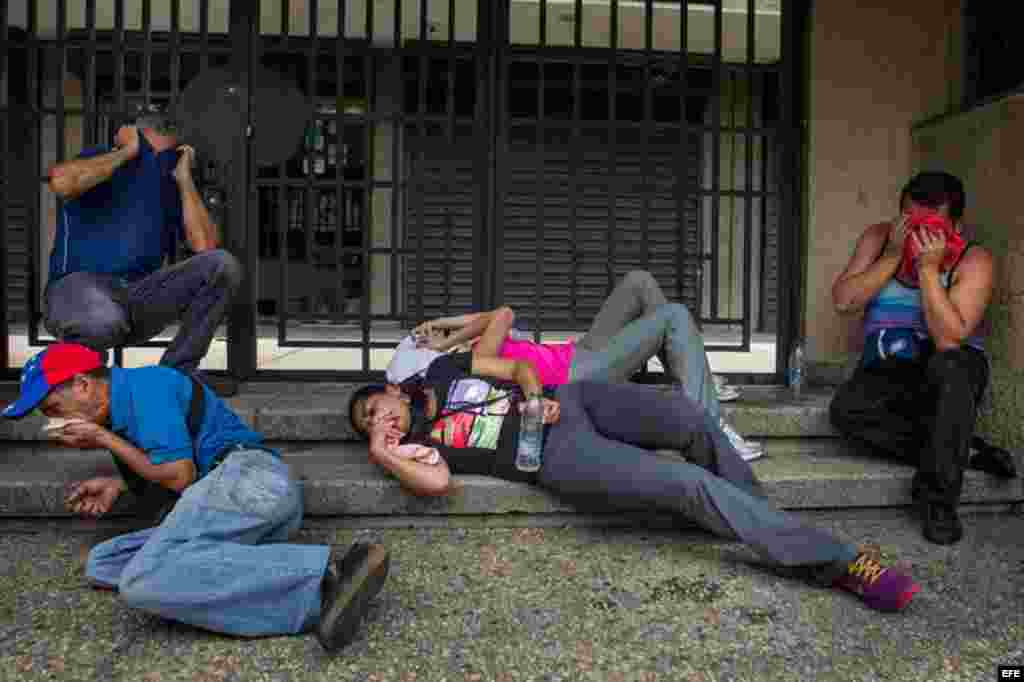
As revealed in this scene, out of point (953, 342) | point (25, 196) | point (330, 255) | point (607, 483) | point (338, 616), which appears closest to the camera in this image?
point (338, 616)

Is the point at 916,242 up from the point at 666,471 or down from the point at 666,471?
up

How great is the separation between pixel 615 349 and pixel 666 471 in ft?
3.16

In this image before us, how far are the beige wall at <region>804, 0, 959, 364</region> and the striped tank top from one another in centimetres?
87

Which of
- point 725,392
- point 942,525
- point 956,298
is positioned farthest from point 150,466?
point 956,298

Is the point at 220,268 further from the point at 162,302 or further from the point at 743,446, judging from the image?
the point at 743,446

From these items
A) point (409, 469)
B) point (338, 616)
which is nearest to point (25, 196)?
point (409, 469)

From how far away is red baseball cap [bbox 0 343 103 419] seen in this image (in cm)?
299

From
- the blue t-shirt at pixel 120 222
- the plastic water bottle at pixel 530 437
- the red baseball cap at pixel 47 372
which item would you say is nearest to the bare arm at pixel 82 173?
the blue t-shirt at pixel 120 222

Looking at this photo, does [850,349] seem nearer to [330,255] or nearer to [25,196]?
[330,255]

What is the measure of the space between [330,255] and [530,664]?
3.25 metres

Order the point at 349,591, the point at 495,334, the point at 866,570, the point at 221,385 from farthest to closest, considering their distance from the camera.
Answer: the point at 221,385 < the point at 495,334 < the point at 866,570 < the point at 349,591

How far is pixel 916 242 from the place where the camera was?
163 inches

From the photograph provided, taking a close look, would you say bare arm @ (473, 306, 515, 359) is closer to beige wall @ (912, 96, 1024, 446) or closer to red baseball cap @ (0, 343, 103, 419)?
red baseball cap @ (0, 343, 103, 419)

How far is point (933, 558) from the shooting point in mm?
3682
